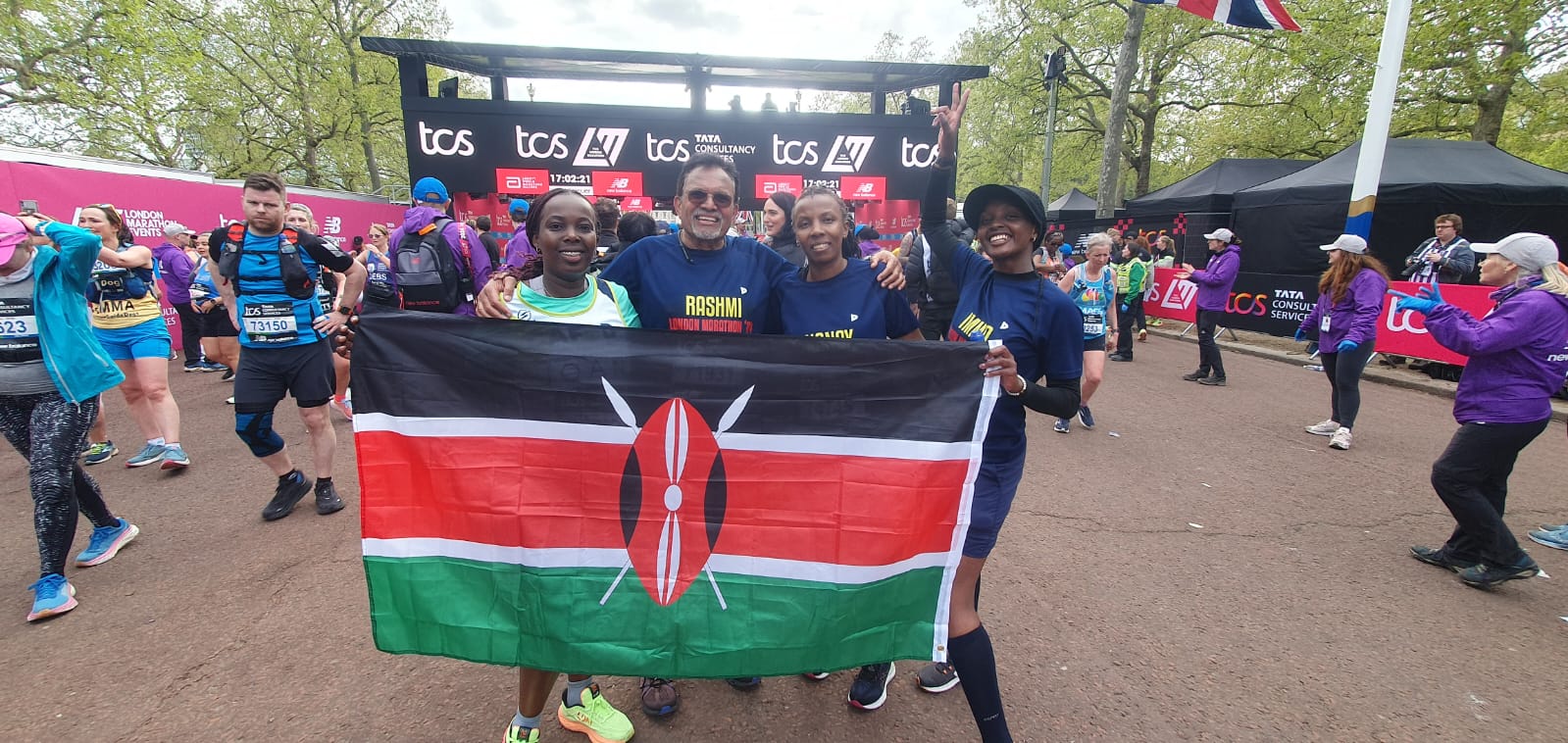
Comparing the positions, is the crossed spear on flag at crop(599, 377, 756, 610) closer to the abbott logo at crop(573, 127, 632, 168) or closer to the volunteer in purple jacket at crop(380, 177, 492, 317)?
the volunteer in purple jacket at crop(380, 177, 492, 317)

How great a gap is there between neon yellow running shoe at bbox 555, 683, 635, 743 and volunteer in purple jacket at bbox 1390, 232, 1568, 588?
430 cm

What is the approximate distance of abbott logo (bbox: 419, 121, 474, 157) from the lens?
11.2 metres

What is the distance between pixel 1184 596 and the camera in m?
3.36

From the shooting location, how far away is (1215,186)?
1630 cm

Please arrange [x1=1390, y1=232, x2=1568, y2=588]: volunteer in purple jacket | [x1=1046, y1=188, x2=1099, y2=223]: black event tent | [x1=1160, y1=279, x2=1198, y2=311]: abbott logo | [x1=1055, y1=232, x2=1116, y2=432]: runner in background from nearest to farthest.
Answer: [x1=1390, y1=232, x2=1568, y2=588]: volunteer in purple jacket → [x1=1055, y1=232, x2=1116, y2=432]: runner in background → [x1=1160, y1=279, x2=1198, y2=311]: abbott logo → [x1=1046, y1=188, x2=1099, y2=223]: black event tent

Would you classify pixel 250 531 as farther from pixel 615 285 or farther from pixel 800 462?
pixel 800 462

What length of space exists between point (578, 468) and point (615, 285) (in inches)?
29.4

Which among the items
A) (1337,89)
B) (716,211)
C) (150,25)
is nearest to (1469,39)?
(1337,89)

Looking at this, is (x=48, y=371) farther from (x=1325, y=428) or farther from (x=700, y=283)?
(x=1325, y=428)

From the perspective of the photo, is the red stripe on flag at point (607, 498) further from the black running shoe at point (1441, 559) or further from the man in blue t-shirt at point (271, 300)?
the black running shoe at point (1441, 559)

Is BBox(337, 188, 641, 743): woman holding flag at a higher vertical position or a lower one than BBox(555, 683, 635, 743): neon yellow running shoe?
higher

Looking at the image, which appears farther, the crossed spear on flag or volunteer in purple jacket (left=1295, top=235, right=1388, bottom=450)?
volunteer in purple jacket (left=1295, top=235, right=1388, bottom=450)

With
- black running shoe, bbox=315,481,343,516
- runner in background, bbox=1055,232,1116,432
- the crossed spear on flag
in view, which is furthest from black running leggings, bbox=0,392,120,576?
runner in background, bbox=1055,232,1116,432

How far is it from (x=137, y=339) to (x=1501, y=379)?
28.3 feet
